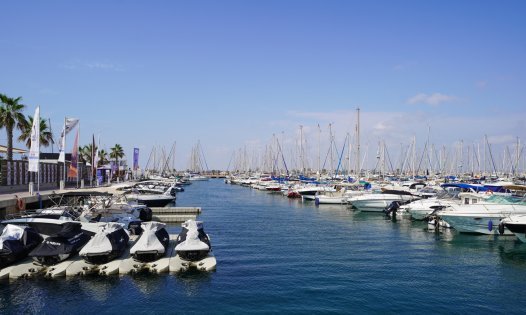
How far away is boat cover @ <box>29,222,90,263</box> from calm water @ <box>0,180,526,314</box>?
7.60 ft

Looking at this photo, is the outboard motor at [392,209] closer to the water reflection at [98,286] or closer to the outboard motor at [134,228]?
the outboard motor at [134,228]

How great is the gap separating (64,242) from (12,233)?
3192 mm

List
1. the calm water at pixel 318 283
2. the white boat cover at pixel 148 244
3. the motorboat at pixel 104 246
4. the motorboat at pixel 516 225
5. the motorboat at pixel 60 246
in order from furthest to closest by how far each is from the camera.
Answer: the motorboat at pixel 516 225
the white boat cover at pixel 148 244
the motorboat at pixel 104 246
the motorboat at pixel 60 246
the calm water at pixel 318 283

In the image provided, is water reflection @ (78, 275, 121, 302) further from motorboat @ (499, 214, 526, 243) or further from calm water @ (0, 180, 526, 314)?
motorboat @ (499, 214, 526, 243)

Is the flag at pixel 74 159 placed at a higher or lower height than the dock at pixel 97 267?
higher

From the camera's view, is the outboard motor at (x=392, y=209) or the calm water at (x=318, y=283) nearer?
the calm water at (x=318, y=283)

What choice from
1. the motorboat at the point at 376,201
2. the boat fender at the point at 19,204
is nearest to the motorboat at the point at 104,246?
the boat fender at the point at 19,204

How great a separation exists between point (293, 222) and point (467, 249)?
20.7m

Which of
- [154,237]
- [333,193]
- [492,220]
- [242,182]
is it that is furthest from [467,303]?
[242,182]

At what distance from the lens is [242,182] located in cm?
15688

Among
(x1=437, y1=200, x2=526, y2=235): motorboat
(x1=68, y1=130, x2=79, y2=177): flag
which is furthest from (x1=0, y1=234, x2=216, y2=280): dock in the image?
(x1=68, y1=130, x2=79, y2=177): flag

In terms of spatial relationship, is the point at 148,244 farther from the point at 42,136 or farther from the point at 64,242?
the point at 42,136

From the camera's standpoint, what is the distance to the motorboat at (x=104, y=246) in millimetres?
25516

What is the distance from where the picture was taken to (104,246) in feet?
85.4
